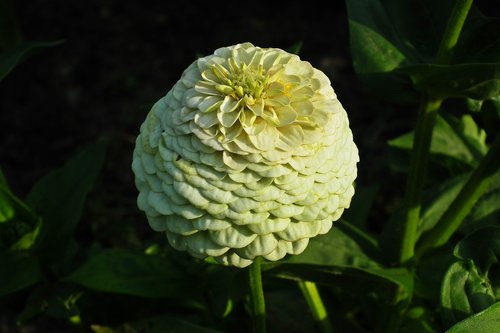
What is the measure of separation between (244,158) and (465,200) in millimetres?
623

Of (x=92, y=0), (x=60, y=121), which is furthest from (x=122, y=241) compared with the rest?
(x=92, y=0)

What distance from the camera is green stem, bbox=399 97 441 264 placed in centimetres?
141

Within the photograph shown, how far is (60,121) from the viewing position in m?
2.85

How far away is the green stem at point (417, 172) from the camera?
55.7 inches

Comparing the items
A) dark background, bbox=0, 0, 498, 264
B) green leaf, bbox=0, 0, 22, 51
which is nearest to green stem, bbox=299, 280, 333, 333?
dark background, bbox=0, 0, 498, 264

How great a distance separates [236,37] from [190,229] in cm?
207

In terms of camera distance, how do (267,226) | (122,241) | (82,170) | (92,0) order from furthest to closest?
(92,0)
(122,241)
(82,170)
(267,226)

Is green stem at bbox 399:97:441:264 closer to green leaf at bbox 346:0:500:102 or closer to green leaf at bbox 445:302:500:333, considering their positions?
green leaf at bbox 346:0:500:102

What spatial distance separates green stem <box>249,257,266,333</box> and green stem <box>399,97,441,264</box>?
0.39 meters

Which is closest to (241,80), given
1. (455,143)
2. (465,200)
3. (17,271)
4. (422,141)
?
(422,141)

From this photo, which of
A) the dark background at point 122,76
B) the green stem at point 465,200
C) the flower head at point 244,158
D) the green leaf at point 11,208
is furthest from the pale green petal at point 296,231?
the dark background at point 122,76

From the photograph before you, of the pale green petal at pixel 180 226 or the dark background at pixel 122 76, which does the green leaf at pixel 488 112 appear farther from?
the dark background at pixel 122 76

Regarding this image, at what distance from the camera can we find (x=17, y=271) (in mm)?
1526

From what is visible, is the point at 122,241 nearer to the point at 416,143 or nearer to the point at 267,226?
the point at 416,143
